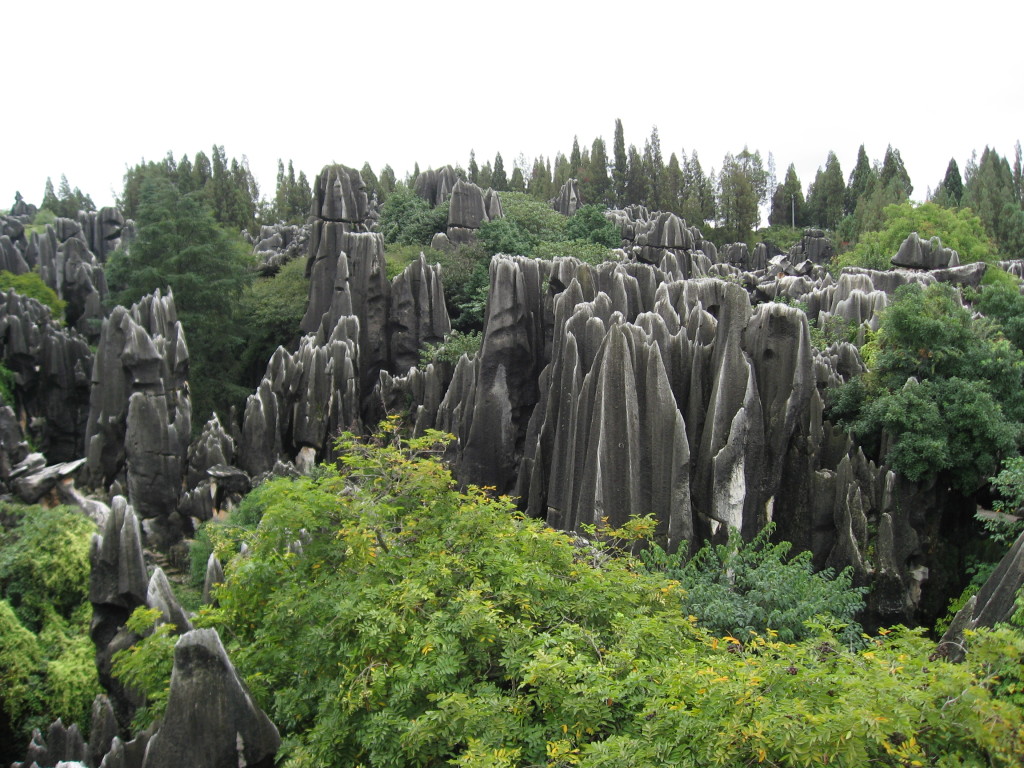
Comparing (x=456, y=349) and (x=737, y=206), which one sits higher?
(x=737, y=206)

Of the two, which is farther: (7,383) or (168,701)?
(7,383)

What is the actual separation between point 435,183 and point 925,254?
93.0 ft

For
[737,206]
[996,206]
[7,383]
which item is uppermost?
[737,206]

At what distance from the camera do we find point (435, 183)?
151 ft

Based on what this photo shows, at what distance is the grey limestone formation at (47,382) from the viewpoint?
26.4 metres

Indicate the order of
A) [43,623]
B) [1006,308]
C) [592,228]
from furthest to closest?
[592,228]
[1006,308]
[43,623]

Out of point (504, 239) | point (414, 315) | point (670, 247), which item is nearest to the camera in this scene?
point (414, 315)

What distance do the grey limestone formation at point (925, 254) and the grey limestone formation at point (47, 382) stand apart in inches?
1379

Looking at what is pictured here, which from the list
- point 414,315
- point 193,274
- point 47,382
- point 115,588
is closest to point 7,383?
point 47,382

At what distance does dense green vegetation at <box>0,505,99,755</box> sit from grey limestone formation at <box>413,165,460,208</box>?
35011mm

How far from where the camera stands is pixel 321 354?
1017 inches

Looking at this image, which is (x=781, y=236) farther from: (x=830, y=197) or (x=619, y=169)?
(x=619, y=169)

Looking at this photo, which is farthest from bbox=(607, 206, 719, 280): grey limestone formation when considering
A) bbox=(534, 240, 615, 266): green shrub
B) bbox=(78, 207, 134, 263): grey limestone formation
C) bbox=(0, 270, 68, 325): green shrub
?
bbox=(78, 207, 134, 263): grey limestone formation

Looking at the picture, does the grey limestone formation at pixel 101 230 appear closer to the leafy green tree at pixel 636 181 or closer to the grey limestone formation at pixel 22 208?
the grey limestone formation at pixel 22 208
